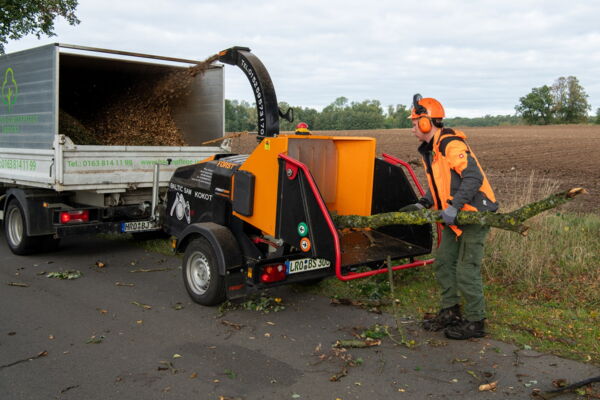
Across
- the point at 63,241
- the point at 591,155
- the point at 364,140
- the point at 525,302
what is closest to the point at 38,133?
the point at 63,241

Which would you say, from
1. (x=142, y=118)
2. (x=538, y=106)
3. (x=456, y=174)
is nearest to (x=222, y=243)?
(x=456, y=174)

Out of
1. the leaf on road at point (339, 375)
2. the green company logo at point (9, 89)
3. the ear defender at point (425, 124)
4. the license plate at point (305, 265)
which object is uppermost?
the green company logo at point (9, 89)

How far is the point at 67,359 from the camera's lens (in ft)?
13.9

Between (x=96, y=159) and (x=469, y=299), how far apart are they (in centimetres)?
483

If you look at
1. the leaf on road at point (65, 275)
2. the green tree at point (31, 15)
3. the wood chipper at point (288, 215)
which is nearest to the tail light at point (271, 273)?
the wood chipper at point (288, 215)

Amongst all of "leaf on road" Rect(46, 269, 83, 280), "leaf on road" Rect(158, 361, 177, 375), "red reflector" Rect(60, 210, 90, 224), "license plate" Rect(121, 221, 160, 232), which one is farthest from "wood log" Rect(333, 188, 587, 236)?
"red reflector" Rect(60, 210, 90, 224)

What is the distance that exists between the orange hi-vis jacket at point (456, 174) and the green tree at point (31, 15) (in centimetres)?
1074

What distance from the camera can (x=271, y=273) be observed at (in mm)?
4918

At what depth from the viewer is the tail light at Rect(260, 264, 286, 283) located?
491 cm

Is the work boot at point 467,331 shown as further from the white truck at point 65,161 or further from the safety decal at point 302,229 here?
the white truck at point 65,161

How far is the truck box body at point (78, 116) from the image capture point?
681cm

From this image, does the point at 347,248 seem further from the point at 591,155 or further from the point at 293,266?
the point at 591,155

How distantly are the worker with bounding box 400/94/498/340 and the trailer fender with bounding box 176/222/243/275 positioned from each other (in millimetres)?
1856

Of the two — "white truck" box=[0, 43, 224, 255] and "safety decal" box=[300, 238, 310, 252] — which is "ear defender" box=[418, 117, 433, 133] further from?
"white truck" box=[0, 43, 224, 255]
